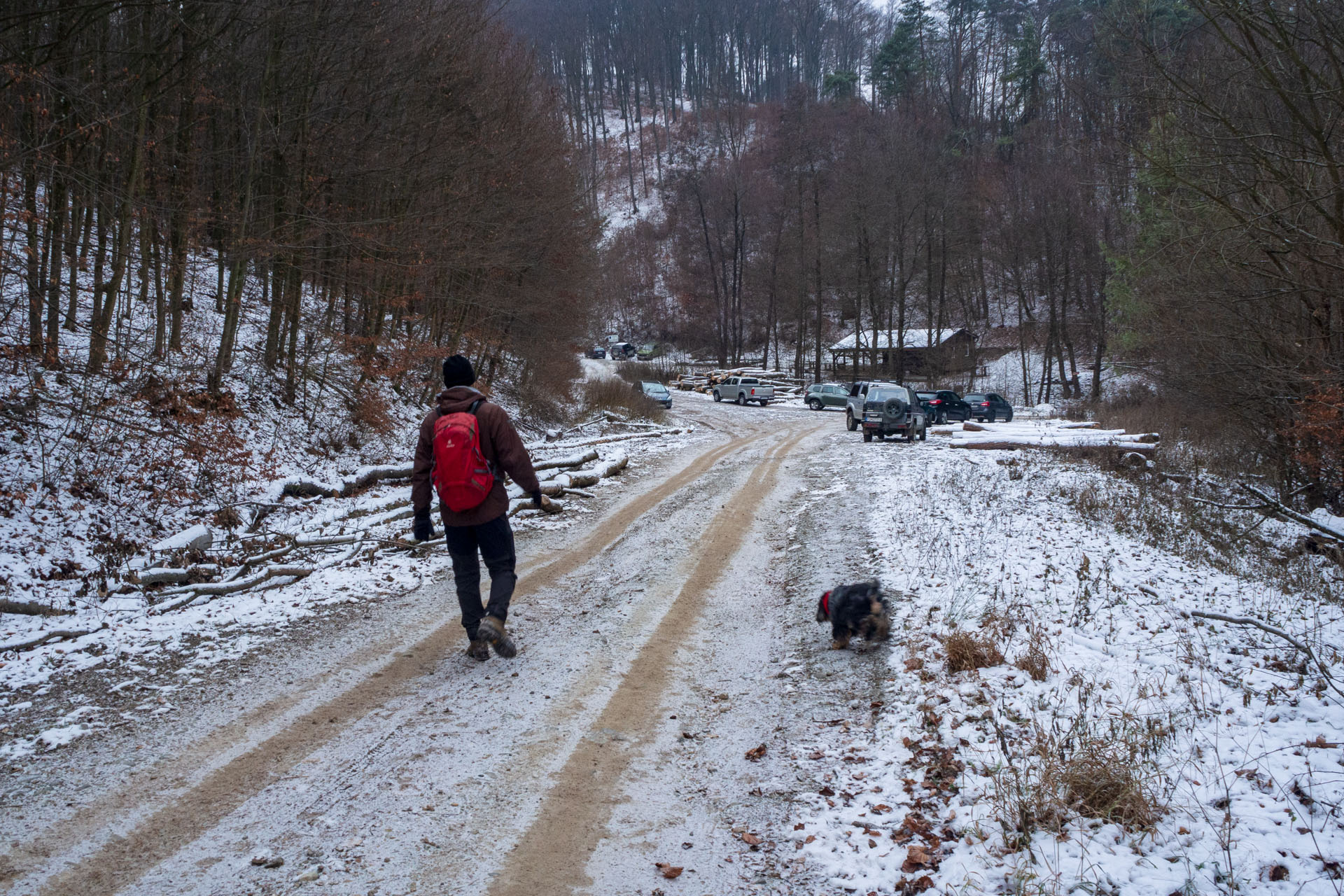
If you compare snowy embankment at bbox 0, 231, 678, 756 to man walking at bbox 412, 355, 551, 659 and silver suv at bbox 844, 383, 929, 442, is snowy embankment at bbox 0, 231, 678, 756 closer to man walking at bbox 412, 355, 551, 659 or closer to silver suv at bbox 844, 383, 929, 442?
man walking at bbox 412, 355, 551, 659

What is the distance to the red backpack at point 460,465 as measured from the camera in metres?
5.51

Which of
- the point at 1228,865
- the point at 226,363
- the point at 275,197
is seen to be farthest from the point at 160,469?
the point at 1228,865

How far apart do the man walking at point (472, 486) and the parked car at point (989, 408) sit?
34.0m

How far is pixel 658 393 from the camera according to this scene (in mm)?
41344

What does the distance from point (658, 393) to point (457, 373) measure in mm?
35480

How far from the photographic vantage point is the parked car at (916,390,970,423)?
3706cm

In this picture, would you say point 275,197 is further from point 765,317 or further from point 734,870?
point 765,317

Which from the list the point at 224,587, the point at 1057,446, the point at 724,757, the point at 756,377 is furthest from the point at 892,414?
the point at 756,377

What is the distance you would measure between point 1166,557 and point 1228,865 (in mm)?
8438

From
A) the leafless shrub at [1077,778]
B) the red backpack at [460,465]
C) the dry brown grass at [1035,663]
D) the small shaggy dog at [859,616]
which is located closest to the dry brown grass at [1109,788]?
the leafless shrub at [1077,778]

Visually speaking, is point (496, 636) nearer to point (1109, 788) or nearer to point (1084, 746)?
point (1084, 746)

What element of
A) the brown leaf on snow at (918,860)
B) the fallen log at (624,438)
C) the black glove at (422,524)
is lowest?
the brown leaf on snow at (918,860)

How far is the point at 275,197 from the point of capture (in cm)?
1472

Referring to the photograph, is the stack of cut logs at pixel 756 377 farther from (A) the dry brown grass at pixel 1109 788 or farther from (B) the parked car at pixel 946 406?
(A) the dry brown grass at pixel 1109 788
